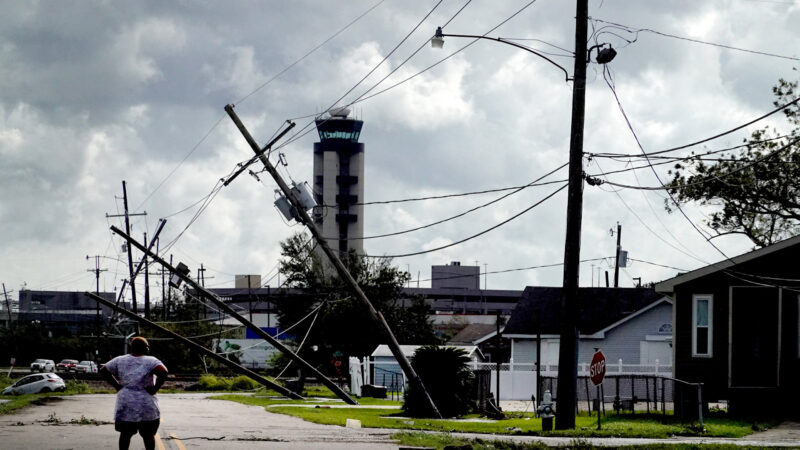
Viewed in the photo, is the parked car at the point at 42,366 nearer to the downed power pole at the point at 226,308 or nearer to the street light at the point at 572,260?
the downed power pole at the point at 226,308

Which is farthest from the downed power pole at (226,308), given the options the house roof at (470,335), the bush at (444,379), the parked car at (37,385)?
the house roof at (470,335)

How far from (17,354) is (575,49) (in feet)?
356

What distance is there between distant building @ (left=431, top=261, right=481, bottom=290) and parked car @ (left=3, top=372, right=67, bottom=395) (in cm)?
12947

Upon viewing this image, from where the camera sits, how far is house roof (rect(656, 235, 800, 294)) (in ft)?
97.1

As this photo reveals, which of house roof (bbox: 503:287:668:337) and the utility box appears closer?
the utility box

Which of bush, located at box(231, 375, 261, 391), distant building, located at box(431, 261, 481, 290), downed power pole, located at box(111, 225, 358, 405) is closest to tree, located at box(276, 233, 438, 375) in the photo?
bush, located at box(231, 375, 261, 391)

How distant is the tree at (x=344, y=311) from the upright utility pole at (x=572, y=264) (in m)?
38.1

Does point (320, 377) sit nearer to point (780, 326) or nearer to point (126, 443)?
point (780, 326)

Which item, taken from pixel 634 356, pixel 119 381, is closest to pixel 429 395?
pixel 119 381

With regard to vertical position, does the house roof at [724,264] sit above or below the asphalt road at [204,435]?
above

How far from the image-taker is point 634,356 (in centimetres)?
5216

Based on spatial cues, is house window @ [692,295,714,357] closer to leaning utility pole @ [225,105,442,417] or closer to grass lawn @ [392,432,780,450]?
leaning utility pole @ [225,105,442,417]

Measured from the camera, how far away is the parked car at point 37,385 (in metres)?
54.8

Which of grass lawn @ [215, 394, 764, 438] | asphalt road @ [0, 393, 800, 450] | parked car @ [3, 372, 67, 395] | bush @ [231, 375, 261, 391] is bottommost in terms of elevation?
bush @ [231, 375, 261, 391]
